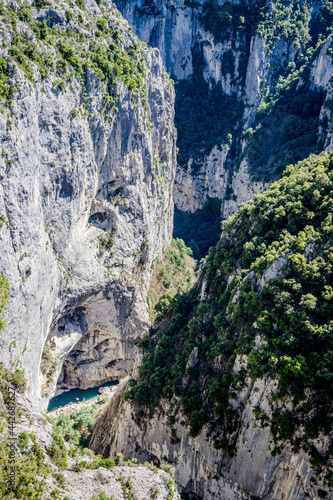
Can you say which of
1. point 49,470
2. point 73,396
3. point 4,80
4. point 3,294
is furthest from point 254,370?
point 73,396

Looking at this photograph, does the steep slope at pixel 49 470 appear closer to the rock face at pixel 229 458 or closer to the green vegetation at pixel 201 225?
the rock face at pixel 229 458

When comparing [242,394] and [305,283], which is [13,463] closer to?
[242,394]

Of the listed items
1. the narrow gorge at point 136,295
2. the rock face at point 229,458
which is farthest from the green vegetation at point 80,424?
the rock face at point 229,458

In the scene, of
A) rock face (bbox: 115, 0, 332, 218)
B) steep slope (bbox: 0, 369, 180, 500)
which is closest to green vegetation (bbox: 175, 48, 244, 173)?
rock face (bbox: 115, 0, 332, 218)

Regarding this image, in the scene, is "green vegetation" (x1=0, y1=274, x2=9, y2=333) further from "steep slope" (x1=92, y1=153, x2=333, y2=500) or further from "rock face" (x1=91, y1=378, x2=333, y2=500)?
"rock face" (x1=91, y1=378, x2=333, y2=500)

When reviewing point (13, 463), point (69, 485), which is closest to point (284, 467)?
point (69, 485)

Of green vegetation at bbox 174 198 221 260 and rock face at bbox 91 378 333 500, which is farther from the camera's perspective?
green vegetation at bbox 174 198 221 260
